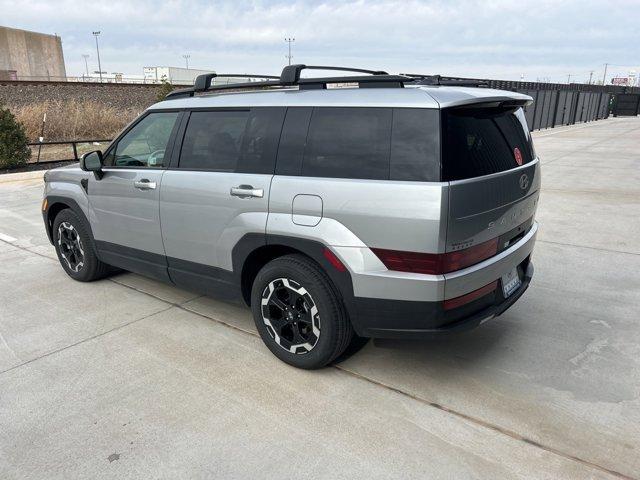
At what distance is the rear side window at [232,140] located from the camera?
3287 millimetres

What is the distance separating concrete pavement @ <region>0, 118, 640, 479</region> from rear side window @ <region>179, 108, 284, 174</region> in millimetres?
1316

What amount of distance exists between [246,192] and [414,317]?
136 centimetres

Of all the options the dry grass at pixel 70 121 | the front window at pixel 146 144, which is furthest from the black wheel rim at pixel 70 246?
the dry grass at pixel 70 121

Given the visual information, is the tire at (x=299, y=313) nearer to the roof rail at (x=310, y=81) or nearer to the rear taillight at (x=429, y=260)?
the rear taillight at (x=429, y=260)

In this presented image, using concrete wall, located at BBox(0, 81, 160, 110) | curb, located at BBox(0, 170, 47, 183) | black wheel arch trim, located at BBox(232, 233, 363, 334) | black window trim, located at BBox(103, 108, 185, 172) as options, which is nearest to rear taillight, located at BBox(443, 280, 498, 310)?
black wheel arch trim, located at BBox(232, 233, 363, 334)

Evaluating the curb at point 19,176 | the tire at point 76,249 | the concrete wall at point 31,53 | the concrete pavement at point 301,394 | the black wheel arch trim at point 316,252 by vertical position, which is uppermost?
the concrete wall at point 31,53

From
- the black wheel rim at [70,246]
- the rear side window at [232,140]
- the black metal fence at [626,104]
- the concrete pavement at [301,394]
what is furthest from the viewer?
the black metal fence at [626,104]

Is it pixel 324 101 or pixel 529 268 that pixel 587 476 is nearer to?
pixel 529 268

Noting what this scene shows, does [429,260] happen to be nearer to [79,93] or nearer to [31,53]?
[79,93]

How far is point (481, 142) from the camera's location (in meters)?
2.88

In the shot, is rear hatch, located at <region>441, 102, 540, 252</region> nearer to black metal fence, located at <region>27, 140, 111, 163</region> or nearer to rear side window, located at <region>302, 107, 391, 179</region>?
rear side window, located at <region>302, 107, 391, 179</region>

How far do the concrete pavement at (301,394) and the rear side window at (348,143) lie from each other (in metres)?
1.11

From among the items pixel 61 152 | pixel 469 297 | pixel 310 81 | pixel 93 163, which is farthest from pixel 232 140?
pixel 61 152

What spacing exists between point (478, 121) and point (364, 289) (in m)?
1.19
